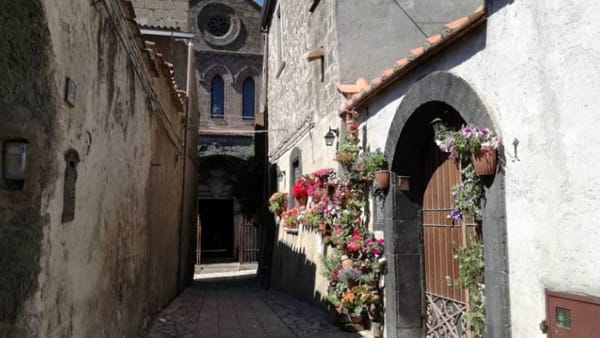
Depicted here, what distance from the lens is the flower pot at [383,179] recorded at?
5422 millimetres

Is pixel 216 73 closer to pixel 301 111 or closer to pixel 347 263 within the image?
pixel 301 111

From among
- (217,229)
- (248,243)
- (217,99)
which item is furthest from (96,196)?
(217,99)

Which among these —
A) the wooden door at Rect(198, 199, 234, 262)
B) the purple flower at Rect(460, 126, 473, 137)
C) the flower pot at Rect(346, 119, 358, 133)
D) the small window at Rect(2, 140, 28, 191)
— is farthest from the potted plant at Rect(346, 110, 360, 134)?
the wooden door at Rect(198, 199, 234, 262)

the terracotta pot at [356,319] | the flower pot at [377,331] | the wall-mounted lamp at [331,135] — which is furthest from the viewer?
the wall-mounted lamp at [331,135]

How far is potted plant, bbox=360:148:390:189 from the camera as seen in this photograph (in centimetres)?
545

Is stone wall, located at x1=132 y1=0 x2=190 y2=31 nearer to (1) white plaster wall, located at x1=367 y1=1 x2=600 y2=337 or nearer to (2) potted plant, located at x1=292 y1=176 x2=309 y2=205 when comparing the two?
(2) potted plant, located at x1=292 y1=176 x2=309 y2=205

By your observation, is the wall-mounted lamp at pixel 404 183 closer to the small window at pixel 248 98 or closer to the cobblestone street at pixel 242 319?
the cobblestone street at pixel 242 319

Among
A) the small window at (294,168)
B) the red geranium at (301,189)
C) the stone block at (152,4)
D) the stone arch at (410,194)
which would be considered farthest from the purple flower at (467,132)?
the stone block at (152,4)

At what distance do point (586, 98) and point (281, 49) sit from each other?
1063cm

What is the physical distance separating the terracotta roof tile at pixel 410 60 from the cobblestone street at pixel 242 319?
2911mm

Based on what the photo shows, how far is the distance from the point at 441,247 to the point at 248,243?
635 inches

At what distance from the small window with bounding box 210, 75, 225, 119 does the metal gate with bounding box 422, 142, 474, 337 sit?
19440 mm

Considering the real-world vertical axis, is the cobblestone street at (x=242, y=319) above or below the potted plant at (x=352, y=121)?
below

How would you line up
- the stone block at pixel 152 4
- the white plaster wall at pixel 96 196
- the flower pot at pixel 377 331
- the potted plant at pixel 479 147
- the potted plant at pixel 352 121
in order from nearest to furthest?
the white plaster wall at pixel 96 196, the potted plant at pixel 479 147, the flower pot at pixel 377 331, the potted plant at pixel 352 121, the stone block at pixel 152 4
